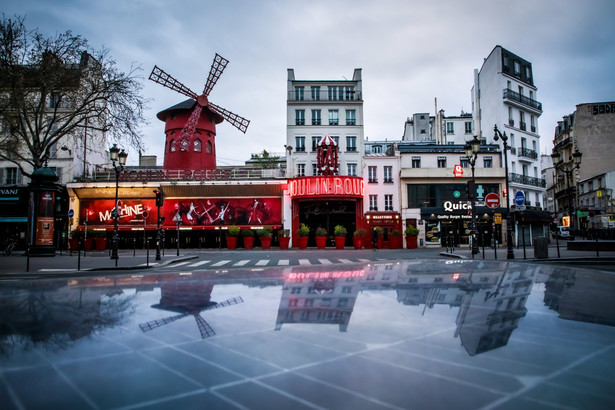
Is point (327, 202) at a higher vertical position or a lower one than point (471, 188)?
higher

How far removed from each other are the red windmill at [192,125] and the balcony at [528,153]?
78.3 ft

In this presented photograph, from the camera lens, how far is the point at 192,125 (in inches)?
1219

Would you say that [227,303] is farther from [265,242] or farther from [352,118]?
[352,118]

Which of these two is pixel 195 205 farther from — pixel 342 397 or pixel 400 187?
pixel 342 397

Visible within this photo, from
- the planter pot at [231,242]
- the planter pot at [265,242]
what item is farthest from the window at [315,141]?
the planter pot at [231,242]

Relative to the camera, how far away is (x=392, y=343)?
3.33 meters

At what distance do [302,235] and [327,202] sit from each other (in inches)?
175

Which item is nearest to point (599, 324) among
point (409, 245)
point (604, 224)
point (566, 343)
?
point (566, 343)

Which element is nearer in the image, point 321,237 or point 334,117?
point 321,237

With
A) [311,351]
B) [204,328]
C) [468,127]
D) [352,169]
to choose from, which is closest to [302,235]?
[352,169]

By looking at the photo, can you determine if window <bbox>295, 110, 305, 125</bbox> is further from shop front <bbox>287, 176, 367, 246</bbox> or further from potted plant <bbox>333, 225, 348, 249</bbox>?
potted plant <bbox>333, 225, 348, 249</bbox>

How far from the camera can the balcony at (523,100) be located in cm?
3319

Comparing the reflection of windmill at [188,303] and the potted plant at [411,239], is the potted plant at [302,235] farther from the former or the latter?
the reflection of windmill at [188,303]

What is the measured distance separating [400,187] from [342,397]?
29.2 m
